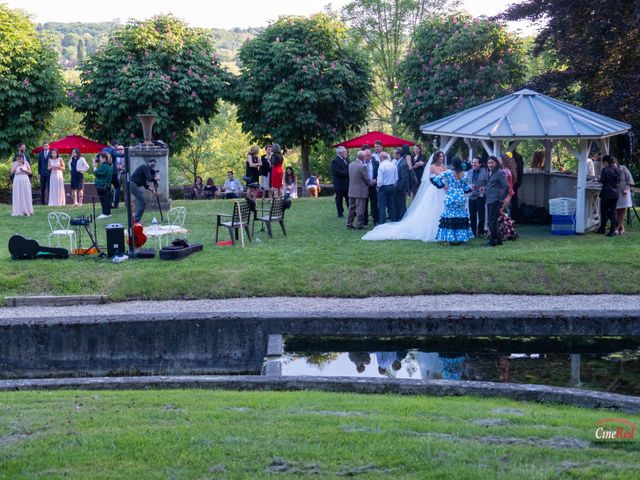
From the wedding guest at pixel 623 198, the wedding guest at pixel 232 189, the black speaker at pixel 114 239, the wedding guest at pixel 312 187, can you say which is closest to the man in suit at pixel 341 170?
the wedding guest at pixel 623 198

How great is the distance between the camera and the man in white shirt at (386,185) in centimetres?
1978

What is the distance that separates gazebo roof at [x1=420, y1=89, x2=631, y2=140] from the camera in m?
19.0

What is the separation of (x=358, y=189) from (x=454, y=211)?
115 inches

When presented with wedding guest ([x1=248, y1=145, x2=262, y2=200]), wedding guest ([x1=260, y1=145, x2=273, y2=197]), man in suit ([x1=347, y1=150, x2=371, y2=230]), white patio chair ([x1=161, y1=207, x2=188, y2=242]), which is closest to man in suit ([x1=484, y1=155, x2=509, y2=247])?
man in suit ([x1=347, y1=150, x2=371, y2=230])

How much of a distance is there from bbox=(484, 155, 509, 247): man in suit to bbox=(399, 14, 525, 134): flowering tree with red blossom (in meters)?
16.5

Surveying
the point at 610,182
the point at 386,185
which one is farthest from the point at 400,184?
the point at 610,182

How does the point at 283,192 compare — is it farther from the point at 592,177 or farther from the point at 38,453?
the point at 38,453

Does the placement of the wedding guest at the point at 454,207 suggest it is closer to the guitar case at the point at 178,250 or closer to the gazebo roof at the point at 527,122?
the gazebo roof at the point at 527,122

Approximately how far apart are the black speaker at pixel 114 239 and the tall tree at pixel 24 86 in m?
17.7

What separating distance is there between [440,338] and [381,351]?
32.5 inches

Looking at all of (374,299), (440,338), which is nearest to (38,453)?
(440,338)

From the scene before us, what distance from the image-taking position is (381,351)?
11.8 meters

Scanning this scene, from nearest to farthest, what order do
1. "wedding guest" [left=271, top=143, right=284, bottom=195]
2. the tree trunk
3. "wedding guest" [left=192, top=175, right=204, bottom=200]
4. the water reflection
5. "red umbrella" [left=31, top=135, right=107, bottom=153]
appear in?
the water reflection < "wedding guest" [left=271, top=143, right=284, bottom=195] < "red umbrella" [left=31, top=135, right=107, bottom=153] < "wedding guest" [left=192, top=175, right=204, bottom=200] < the tree trunk

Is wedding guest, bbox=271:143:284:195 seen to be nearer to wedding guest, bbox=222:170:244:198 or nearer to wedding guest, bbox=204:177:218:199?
A: wedding guest, bbox=222:170:244:198
